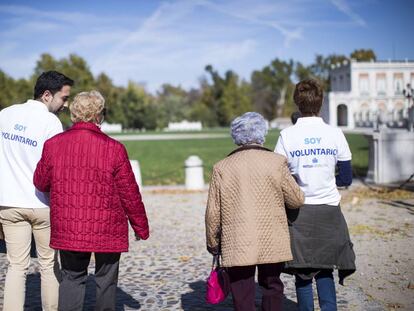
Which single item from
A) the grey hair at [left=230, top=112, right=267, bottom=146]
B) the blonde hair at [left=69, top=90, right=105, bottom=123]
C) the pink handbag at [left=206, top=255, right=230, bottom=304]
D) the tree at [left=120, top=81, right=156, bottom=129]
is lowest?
the pink handbag at [left=206, top=255, right=230, bottom=304]

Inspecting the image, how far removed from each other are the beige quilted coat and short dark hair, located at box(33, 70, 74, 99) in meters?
1.46

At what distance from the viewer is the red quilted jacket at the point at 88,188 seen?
366cm

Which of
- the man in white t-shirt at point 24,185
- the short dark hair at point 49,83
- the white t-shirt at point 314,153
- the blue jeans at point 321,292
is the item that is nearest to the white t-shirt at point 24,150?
the man in white t-shirt at point 24,185

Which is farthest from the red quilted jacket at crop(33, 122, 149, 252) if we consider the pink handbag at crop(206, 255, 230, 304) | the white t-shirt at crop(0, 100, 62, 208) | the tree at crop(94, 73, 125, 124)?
the tree at crop(94, 73, 125, 124)

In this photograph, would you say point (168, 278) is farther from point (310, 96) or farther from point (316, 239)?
point (310, 96)

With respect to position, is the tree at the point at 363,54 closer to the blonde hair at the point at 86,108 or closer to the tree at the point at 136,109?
the tree at the point at 136,109

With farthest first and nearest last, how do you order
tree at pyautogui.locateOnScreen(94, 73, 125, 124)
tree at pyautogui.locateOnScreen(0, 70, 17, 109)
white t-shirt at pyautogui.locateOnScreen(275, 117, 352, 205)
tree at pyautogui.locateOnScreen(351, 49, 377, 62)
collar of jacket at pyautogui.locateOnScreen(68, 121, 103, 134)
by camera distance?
tree at pyautogui.locateOnScreen(351, 49, 377, 62) < tree at pyautogui.locateOnScreen(94, 73, 125, 124) < tree at pyautogui.locateOnScreen(0, 70, 17, 109) < white t-shirt at pyautogui.locateOnScreen(275, 117, 352, 205) < collar of jacket at pyautogui.locateOnScreen(68, 121, 103, 134)

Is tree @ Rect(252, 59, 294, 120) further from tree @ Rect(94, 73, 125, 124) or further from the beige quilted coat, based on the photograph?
the beige quilted coat

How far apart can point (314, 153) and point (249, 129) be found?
56 cm

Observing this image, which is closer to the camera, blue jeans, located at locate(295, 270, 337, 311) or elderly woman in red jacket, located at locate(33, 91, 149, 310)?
elderly woman in red jacket, located at locate(33, 91, 149, 310)

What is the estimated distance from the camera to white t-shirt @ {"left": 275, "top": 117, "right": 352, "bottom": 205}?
3895 millimetres

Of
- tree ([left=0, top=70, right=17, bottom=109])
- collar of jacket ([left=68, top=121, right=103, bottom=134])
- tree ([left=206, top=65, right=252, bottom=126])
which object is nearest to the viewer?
collar of jacket ([left=68, top=121, right=103, bottom=134])

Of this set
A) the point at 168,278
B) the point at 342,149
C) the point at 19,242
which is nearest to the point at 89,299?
the point at 168,278

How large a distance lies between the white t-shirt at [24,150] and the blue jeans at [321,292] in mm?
2104
